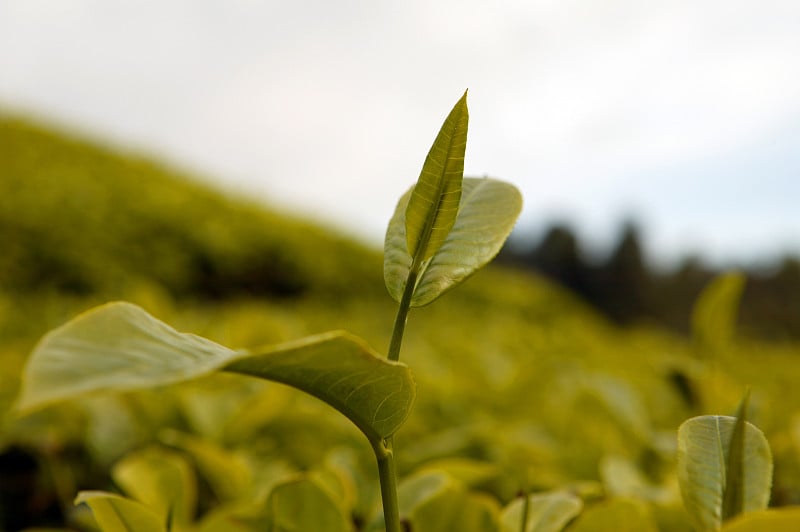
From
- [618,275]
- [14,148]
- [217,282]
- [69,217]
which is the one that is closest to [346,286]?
[217,282]

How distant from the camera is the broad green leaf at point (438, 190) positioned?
483mm

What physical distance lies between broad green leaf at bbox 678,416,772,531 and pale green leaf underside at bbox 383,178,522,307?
0.69ft

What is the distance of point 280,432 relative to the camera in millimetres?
1390

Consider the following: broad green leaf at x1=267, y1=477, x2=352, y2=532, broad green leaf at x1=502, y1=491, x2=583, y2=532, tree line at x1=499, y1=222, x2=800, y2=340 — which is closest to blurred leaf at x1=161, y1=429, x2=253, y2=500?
broad green leaf at x1=267, y1=477, x2=352, y2=532

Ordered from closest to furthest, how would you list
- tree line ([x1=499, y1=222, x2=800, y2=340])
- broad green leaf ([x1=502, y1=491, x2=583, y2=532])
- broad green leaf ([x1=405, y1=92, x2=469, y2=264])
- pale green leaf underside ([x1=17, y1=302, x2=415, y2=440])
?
pale green leaf underside ([x1=17, y1=302, x2=415, y2=440])
broad green leaf ([x1=405, y1=92, x2=469, y2=264])
broad green leaf ([x1=502, y1=491, x2=583, y2=532])
tree line ([x1=499, y1=222, x2=800, y2=340])

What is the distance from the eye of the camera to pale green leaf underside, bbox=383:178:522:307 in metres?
0.55

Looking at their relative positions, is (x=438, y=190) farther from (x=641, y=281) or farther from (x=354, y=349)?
(x=641, y=281)

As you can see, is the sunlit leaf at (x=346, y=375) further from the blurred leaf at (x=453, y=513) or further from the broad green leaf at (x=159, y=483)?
the broad green leaf at (x=159, y=483)

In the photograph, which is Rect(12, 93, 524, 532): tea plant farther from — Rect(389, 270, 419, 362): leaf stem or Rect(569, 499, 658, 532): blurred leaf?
Rect(569, 499, 658, 532): blurred leaf

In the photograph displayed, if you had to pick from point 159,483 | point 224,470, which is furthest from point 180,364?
point 224,470

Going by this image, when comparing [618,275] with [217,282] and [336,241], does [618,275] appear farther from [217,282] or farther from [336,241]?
[217,282]

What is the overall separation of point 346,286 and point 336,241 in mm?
776

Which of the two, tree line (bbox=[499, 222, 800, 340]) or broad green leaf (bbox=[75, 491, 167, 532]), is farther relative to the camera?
tree line (bbox=[499, 222, 800, 340])

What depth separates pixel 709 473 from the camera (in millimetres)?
533
